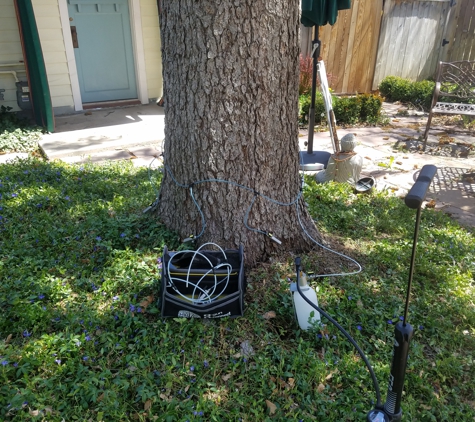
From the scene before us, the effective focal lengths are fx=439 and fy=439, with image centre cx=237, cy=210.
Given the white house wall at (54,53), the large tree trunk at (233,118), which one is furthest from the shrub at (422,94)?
the large tree trunk at (233,118)

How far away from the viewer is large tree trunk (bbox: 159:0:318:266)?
2.62 meters

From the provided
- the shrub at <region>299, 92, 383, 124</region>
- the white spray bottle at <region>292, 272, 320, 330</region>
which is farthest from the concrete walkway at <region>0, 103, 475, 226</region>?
the white spray bottle at <region>292, 272, 320, 330</region>

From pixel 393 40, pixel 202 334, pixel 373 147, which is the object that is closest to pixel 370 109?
pixel 373 147

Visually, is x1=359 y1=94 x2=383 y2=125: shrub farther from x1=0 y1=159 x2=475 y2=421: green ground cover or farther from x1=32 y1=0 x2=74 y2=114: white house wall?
x1=32 y1=0 x2=74 y2=114: white house wall

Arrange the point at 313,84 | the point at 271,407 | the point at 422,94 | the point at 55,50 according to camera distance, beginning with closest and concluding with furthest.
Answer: the point at 271,407 → the point at 313,84 → the point at 55,50 → the point at 422,94

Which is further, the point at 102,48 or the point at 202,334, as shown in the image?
the point at 102,48

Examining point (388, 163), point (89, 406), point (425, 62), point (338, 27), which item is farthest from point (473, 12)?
point (89, 406)

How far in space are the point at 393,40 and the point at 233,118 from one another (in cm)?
897

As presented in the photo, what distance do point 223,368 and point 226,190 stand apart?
3.70ft

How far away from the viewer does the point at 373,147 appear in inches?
259

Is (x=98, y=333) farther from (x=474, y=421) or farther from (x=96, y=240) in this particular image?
(x=474, y=421)

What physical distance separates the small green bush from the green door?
18.8ft

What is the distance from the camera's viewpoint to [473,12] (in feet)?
34.3

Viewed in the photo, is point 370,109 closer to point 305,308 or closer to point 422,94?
point 422,94
